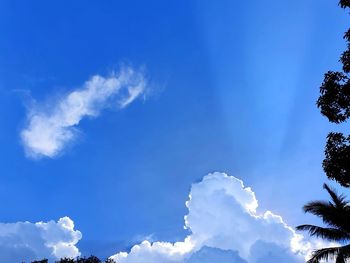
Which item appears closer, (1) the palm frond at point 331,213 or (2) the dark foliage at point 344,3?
(2) the dark foliage at point 344,3

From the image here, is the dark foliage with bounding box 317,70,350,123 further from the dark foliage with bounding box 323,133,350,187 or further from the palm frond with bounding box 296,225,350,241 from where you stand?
the palm frond with bounding box 296,225,350,241

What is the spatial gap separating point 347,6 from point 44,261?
34.6 metres

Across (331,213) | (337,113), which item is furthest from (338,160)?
(331,213)

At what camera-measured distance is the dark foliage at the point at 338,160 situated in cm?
1698

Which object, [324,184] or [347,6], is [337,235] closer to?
[324,184]

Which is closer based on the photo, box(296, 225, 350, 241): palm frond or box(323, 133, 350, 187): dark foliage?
box(323, 133, 350, 187): dark foliage

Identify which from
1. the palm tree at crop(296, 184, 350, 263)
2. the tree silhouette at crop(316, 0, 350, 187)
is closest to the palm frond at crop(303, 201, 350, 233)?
the palm tree at crop(296, 184, 350, 263)

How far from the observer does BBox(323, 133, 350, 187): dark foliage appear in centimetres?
1698

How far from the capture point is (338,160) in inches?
674

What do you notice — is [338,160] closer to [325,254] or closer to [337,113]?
[337,113]

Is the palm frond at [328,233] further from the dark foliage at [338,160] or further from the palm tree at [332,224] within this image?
the dark foliage at [338,160]

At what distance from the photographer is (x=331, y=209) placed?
27859mm

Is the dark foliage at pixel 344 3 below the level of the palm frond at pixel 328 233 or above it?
above

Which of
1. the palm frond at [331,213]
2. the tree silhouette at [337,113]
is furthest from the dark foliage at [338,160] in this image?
the palm frond at [331,213]
